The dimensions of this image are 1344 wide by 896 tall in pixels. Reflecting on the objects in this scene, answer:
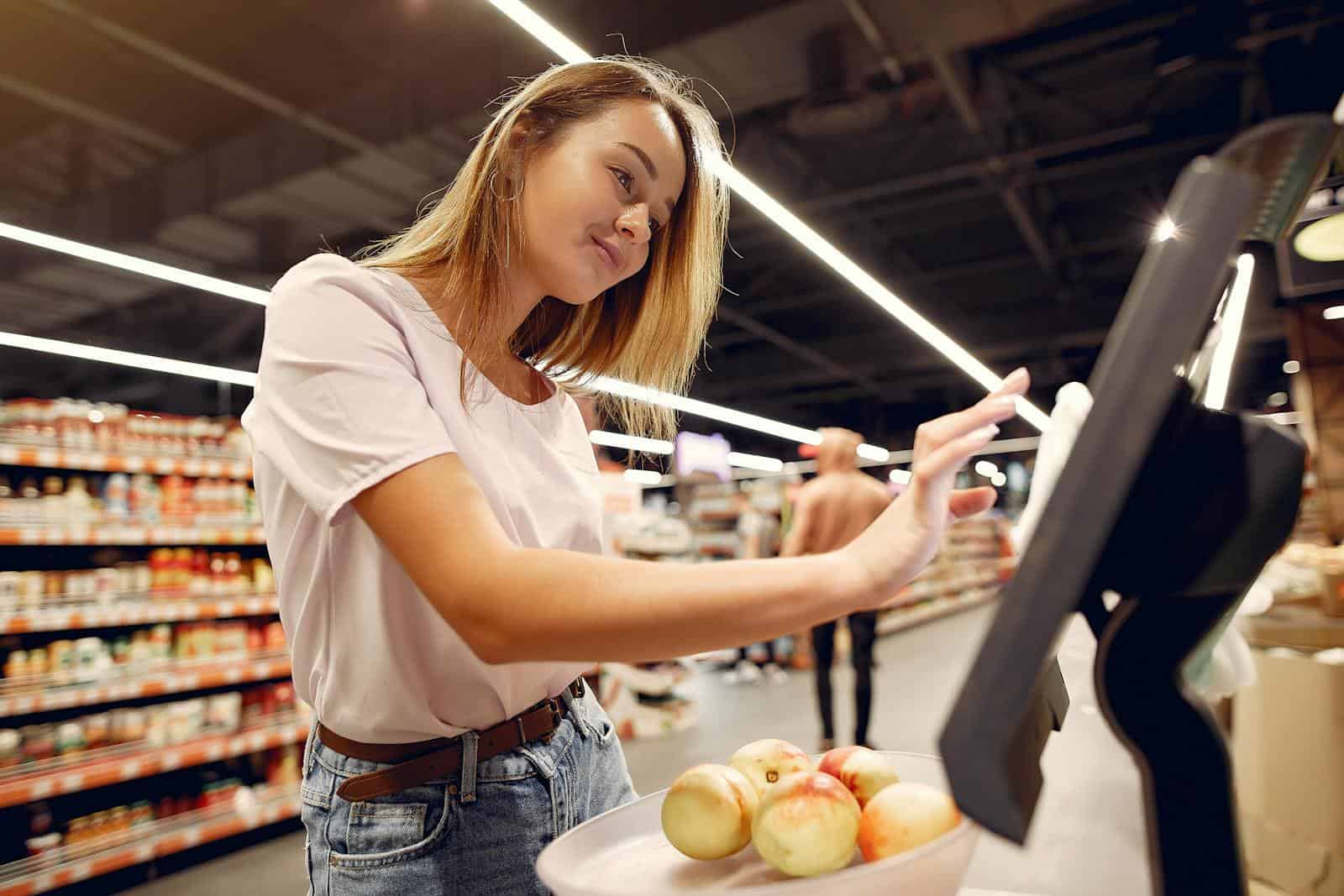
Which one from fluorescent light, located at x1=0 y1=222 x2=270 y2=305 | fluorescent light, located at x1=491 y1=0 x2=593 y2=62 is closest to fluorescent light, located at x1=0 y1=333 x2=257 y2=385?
fluorescent light, located at x1=0 y1=222 x2=270 y2=305

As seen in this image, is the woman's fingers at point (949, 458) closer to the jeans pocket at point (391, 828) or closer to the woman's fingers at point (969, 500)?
the woman's fingers at point (969, 500)

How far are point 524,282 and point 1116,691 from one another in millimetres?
867

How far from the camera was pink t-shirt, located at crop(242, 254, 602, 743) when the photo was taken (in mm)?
800

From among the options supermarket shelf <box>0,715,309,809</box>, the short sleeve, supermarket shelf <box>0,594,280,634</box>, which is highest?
the short sleeve

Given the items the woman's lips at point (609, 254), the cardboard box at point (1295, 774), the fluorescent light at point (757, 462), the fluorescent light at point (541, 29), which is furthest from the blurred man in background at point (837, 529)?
the fluorescent light at point (757, 462)

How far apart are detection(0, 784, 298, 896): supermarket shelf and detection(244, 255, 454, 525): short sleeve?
14.0 feet

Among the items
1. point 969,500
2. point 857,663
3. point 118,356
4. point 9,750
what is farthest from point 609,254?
point 118,356

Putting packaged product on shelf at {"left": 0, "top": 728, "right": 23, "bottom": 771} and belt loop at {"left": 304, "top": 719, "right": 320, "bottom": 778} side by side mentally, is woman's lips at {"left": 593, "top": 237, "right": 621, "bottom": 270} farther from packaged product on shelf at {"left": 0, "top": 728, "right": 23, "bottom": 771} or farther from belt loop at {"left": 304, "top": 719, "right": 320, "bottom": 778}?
packaged product on shelf at {"left": 0, "top": 728, "right": 23, "bottom": 771}

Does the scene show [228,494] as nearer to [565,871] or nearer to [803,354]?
[565,871]

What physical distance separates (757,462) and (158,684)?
18968 mm

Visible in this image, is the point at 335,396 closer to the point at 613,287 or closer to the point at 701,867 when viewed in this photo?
the point at 701,867

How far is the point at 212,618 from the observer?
5074mm

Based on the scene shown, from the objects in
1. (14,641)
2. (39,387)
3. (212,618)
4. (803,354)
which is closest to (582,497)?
(14,641)

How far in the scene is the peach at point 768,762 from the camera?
894 mm
